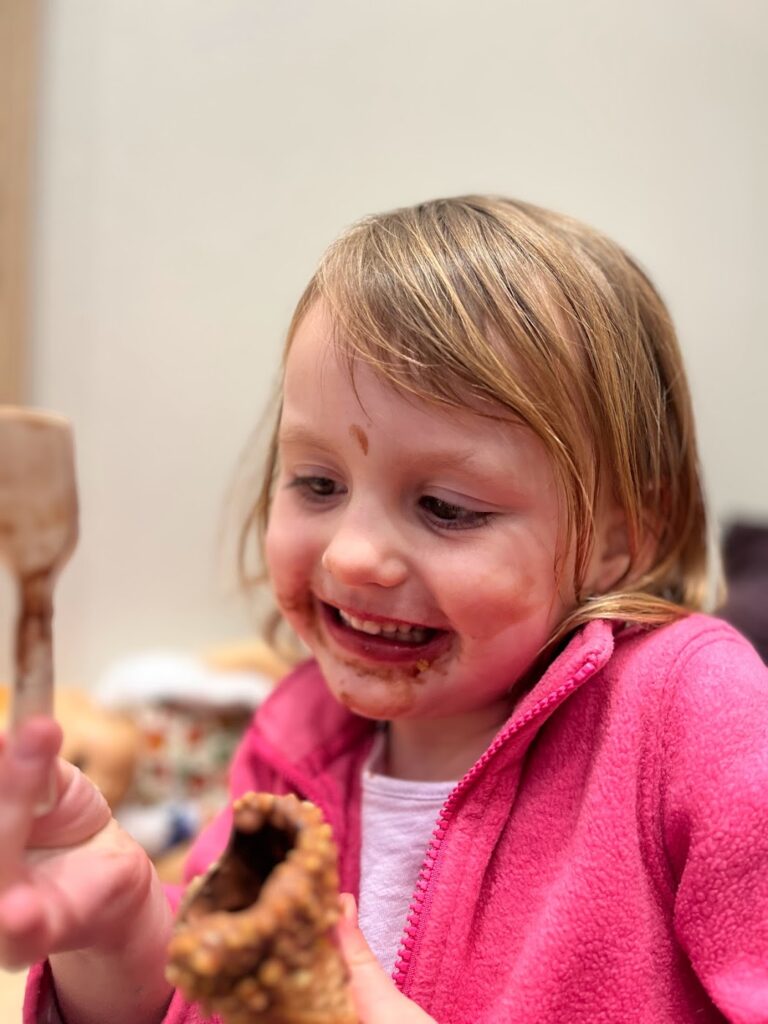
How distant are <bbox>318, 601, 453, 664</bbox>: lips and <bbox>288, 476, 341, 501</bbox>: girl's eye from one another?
0.27 ft

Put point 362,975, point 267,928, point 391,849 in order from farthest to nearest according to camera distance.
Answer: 1. point 391,849
2. point 362,975
3. point 267,928

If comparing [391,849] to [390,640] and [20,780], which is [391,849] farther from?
[20,780]

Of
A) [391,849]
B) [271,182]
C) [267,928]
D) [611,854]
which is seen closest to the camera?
[267,928]

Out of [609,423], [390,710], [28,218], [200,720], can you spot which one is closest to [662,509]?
[609,423]

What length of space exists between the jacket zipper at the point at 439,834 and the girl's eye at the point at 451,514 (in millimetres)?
112

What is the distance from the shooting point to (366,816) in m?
0.74

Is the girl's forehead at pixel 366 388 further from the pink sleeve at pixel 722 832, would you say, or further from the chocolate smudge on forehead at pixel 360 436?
the pink sleeve at pixel 722 832

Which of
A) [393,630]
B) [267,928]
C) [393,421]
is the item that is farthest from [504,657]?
[267,928]

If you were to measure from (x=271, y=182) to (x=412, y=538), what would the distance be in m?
0.78

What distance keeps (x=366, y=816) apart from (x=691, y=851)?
27cm

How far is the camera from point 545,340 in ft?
2.01

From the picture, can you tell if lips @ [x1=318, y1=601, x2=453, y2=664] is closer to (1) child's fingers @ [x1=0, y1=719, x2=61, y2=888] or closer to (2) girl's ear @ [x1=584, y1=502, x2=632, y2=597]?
(2) girl's ear @ [x1=584, y1=502, x2=632, y2=597]

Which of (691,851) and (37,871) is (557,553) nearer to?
(691,851)

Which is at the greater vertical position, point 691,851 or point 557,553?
point 557,553
